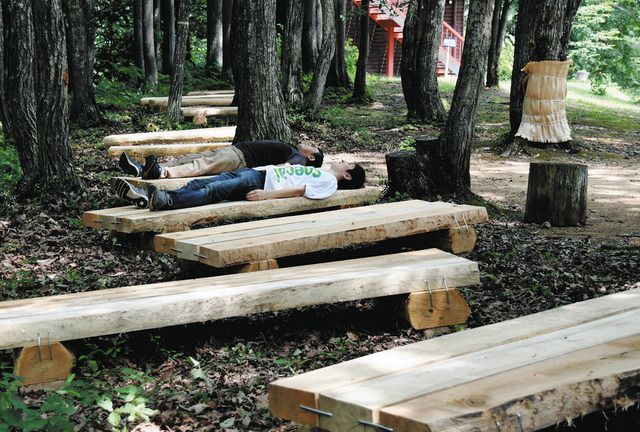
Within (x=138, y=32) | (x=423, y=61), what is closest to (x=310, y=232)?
(x=423, y=61)

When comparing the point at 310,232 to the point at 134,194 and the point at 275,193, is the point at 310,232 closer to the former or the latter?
the point at 275,193

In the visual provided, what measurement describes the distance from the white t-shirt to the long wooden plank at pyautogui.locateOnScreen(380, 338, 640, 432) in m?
4.74

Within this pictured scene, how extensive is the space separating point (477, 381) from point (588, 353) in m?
0.73

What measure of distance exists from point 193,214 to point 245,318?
1517 mm

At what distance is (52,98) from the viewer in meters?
8.98

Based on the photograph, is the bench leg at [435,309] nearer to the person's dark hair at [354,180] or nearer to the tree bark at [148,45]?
the person's dark hair at [354,180]

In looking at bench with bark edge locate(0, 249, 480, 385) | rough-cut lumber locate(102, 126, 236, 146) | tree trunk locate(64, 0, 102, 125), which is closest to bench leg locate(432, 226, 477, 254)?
bench with bark edge locate(0, 249, 480, 385)

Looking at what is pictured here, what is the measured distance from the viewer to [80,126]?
15023 millimetres

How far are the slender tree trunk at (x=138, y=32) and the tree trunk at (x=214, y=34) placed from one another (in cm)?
286

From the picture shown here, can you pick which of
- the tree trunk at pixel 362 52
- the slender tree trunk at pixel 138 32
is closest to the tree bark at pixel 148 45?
the slender tree trunk at pixel 138 32

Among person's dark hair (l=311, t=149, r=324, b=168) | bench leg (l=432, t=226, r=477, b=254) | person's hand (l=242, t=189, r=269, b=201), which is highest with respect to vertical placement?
person's dark hair (l=311, t=149, r=324, b=168)

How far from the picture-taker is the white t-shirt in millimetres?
8227

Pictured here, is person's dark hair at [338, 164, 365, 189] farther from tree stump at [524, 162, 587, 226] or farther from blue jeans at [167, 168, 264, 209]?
tree stump at [524, 162, 587, 226]

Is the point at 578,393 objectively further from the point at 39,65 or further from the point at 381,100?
the point at 381,100
